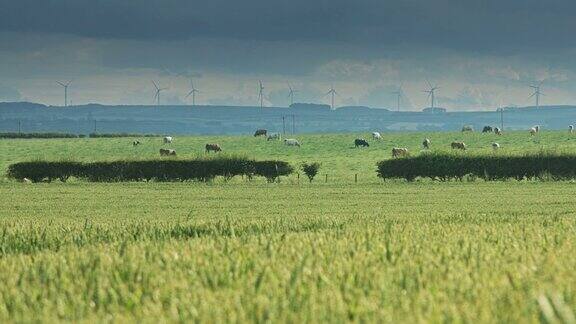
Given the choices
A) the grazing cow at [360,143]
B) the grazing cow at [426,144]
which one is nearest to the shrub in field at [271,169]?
the grazing cow at [426,144]

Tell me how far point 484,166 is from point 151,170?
2796 centimetres

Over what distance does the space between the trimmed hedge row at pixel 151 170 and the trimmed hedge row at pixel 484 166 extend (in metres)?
10.3

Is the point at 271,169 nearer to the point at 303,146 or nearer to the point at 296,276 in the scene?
the point at 296,276

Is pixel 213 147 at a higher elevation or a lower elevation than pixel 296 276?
higher

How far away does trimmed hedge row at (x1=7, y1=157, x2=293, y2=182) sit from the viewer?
82.0m

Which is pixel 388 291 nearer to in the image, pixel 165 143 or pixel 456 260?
pixel 456 260

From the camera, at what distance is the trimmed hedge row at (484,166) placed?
79.1 m

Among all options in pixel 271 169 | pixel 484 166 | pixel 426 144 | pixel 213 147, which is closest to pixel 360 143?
pixel 426 144

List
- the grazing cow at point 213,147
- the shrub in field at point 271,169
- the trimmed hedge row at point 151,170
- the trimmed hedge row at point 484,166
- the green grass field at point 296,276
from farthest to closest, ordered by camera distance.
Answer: the grazing cow at point 213,147 → the shrub in field at point 271,169 → the trimmed hedge row at point 151,170 → the trimmed hedge row at point 484,166 → the green grass field at point 296,276

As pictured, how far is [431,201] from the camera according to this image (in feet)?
186

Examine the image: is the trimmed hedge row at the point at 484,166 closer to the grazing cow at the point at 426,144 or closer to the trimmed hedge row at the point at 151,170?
the trimmed hedge row at the point at 151,170

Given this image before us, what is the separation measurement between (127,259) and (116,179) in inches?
2859

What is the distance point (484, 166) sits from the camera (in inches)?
3150

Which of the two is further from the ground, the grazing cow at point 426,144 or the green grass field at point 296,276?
the grazing cow at point 426,144
